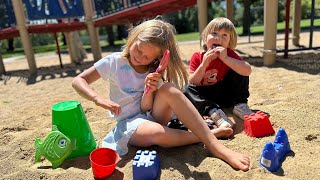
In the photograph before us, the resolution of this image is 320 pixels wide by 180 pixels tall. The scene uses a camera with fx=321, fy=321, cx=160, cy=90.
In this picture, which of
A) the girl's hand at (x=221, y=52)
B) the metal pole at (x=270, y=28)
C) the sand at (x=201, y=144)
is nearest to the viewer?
the sand at (x=201, y=144)

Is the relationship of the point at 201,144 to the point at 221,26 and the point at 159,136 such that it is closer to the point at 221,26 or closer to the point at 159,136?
the point at 159,136

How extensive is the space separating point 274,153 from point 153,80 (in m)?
0.72

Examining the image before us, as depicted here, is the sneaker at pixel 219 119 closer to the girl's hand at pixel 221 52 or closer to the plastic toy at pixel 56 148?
the girl's hand at pixel 221 52

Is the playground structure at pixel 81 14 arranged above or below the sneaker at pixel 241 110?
above

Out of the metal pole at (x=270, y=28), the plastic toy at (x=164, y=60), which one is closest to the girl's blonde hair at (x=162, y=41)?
the plastic toy at (x=164, y=60)

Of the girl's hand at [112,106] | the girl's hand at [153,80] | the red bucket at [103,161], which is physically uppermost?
the girl's hand at [153,80]

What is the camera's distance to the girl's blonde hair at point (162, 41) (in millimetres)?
1822

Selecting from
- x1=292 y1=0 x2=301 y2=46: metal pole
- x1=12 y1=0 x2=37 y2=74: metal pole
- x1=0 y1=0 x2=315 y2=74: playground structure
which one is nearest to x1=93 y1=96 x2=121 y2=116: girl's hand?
x1=0 y1=0 x2=315 y2=74: playground structure

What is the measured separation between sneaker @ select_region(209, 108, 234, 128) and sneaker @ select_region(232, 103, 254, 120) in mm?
172

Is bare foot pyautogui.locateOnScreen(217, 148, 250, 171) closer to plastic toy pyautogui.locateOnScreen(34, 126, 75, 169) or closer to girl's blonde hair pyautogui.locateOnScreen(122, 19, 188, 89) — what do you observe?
girl's blonde hair pyautogui.locateOnScreen(122, 19, 188, 89)

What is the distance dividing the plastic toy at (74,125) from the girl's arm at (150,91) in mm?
371

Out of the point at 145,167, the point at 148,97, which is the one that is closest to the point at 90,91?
the point at 148,97

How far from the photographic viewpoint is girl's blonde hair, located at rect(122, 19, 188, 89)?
1.82 meters

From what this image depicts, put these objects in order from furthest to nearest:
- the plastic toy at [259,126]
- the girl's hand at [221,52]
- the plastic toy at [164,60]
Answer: the girl's hand at [221,52], the plastic toy at [259,126], the plastic toy at [164,60]
